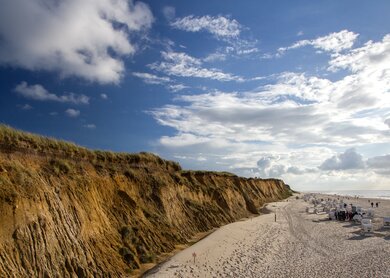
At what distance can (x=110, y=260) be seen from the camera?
1667cm

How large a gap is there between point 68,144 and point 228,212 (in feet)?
72.0

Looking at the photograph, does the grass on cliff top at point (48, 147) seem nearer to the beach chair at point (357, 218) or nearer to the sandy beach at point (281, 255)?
the sandy beach at point (281, 255)

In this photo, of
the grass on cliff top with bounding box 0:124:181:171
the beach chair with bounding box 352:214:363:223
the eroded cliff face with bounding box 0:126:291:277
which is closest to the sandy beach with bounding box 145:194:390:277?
the eroded cliff face with bounding box 0:126:291:277

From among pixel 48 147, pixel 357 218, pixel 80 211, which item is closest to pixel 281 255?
pixel 80 211

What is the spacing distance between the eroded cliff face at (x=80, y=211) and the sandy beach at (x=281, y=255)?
2.33 meters

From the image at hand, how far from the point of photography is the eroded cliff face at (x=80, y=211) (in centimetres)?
1295

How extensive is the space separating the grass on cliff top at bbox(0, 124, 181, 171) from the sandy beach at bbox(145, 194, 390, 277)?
806cm

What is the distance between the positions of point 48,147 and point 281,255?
16.2 m

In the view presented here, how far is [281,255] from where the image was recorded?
23.1m

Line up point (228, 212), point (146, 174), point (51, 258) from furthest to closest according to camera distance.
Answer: point (228, 212)
point (146, 174)
point (51, 258)

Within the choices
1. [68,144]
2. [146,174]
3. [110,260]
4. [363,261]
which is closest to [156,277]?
[110,260]

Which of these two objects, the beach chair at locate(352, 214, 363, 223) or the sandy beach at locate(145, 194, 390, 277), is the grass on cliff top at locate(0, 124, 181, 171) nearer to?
the sandy beach at locate(145, 194, 390, 277)

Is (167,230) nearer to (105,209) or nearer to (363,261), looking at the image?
(105,209)

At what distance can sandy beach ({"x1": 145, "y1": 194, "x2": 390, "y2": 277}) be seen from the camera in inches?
734
